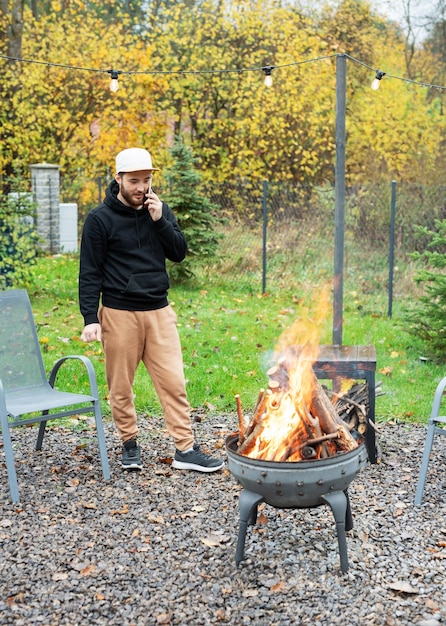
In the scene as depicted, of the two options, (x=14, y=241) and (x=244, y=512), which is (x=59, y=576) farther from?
(x=14, y=241)

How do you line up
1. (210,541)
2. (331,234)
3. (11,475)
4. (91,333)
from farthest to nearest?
(331,234) < (91,333) < (11,475) < (210,541)

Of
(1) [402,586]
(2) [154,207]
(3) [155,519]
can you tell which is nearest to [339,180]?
(2) [154,207]

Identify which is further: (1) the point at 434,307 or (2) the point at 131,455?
(1) the point at 434,307

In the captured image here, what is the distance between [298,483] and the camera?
3.24 metres

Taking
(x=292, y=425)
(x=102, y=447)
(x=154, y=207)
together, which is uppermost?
(x=154, y=207)

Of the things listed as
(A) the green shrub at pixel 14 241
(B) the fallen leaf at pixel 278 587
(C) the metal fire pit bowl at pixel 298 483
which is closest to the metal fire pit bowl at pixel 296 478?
(C) the metal fire pit bowl at pixel 298 483

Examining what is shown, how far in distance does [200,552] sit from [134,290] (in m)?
1.55

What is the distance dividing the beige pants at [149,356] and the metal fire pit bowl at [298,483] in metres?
1.19

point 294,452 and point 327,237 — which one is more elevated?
point 327,237

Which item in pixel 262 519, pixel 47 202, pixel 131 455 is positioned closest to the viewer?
pixel 262 519

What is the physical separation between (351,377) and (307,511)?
0.96 m

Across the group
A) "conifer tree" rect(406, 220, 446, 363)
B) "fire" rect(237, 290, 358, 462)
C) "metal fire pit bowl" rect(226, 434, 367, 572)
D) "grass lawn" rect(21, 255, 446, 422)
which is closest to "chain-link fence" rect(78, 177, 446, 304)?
"grass lawn" rect(21, 255, 446, 422)

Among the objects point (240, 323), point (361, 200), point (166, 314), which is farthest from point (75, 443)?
point (361, 200)

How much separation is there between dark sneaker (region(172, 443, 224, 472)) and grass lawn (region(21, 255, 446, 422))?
1269 mm
